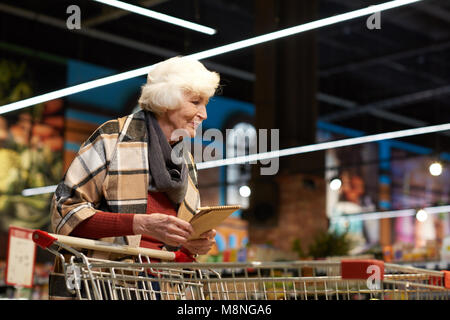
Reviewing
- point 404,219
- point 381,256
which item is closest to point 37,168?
point 381,256

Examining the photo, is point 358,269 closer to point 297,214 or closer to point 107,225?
point 107,225

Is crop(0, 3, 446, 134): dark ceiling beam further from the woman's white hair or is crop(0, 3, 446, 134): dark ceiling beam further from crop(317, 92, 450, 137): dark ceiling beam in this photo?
the woman's white hair

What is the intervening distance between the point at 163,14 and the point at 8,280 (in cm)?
260

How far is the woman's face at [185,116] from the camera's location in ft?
8.35

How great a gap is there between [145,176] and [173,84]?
14.0 inches

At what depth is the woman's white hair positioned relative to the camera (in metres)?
2.52

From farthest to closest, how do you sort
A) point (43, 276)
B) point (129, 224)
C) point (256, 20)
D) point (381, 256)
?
point (43, 276)
point (256, 20)
point (381, 256)
point (129, 224)

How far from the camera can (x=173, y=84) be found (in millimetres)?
2527

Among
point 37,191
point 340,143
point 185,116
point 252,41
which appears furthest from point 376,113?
point 185,116

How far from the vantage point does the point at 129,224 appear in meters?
2.23

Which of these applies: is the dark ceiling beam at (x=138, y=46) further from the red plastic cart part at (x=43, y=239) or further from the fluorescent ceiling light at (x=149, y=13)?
the red plastic cart part at (x=43, y=239)

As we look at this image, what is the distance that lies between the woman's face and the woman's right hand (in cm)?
43

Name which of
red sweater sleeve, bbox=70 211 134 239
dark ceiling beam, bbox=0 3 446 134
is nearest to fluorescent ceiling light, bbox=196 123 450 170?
dark ceiling beam, bbox=0 3 446 134

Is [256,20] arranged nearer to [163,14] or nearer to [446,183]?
[163,14]
